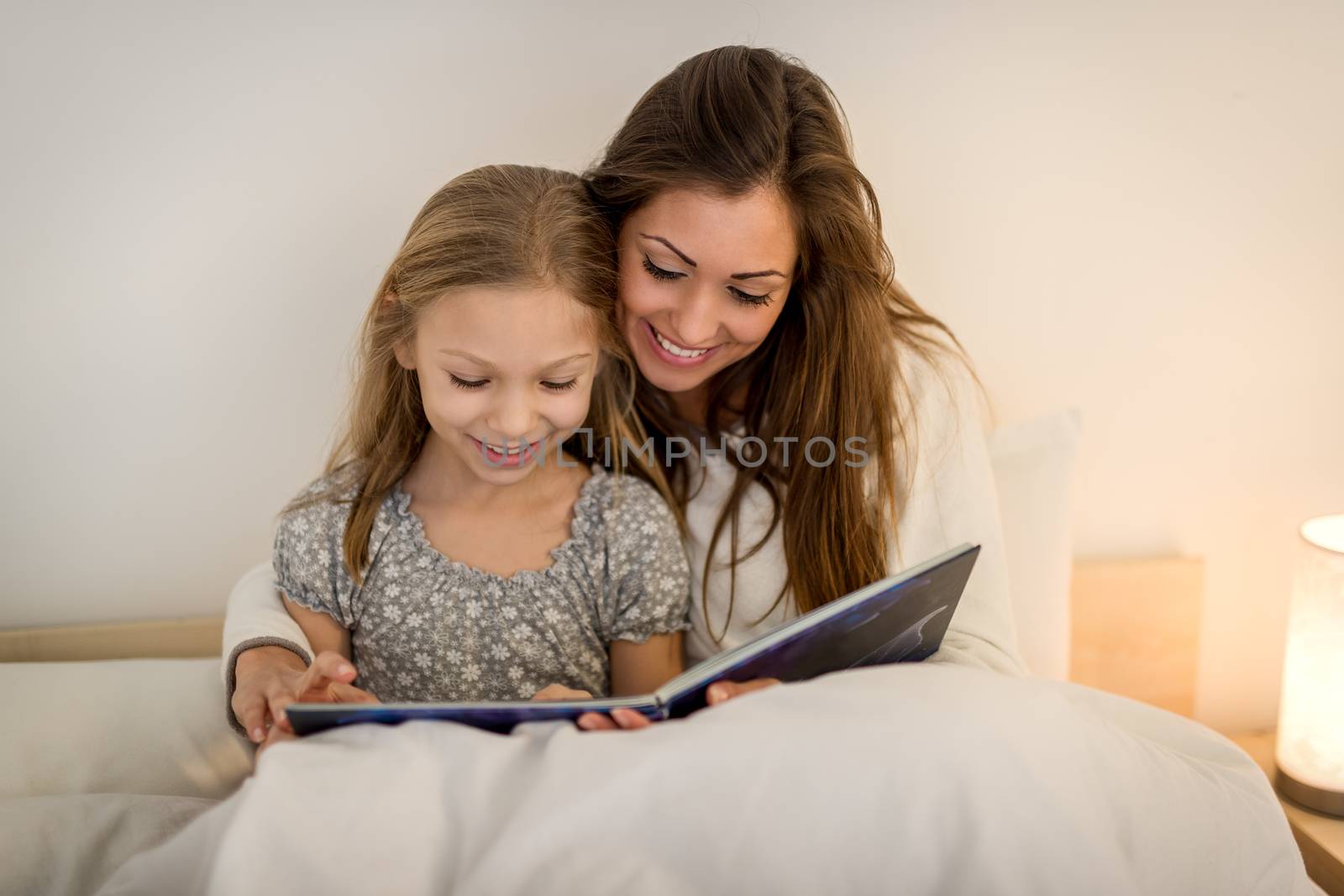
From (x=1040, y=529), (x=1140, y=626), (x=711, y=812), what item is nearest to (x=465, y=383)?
(x=711, y=812)

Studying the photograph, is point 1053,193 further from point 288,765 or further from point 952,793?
point 288,765

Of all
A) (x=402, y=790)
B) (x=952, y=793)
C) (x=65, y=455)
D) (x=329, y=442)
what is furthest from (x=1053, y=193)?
(x=65, y=455)

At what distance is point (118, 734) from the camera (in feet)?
4.05

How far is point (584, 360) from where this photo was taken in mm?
1142

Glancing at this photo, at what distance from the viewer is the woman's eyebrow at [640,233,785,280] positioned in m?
1.14

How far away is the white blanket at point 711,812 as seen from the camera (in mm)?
841

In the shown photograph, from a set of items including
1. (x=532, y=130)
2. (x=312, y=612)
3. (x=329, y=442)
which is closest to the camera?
(x=312, y=612)

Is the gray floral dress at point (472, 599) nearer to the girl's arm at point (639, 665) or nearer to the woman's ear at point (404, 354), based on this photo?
the girl's arm at point (639, 665)

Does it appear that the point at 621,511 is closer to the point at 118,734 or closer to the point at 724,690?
the point at 724,690

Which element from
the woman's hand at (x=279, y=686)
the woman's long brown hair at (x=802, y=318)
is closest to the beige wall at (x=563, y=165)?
the woman's long brown hair at (x=802, y=318)

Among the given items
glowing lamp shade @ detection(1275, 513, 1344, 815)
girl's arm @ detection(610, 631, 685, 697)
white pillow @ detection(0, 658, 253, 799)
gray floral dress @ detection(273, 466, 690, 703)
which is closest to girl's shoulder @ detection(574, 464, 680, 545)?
gray floral dress @ detection(273, 466, 690, 703)

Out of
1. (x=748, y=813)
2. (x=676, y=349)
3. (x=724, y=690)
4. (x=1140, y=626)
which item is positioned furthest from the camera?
(x=1140, y=626)

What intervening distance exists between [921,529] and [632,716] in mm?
550

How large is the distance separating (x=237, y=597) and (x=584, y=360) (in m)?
0.52
